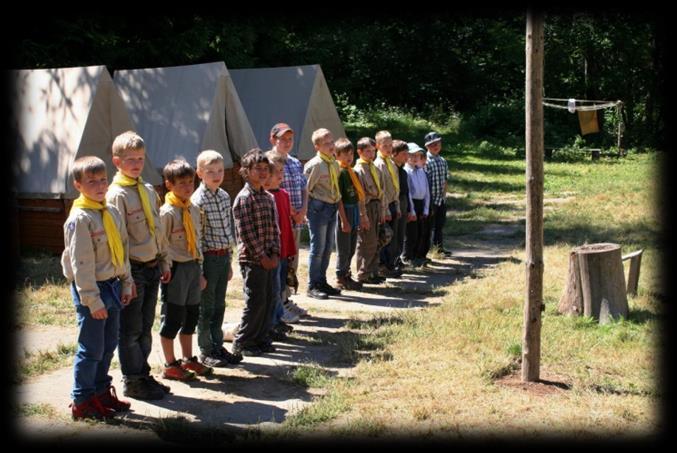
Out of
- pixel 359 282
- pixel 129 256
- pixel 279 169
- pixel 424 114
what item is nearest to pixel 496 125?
pixel 424 114

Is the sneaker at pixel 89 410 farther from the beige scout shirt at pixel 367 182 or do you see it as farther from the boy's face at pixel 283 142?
the beige scout shirt at pixel 367 182

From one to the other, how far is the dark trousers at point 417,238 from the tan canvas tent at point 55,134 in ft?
13.4

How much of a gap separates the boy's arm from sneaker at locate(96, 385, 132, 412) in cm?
66

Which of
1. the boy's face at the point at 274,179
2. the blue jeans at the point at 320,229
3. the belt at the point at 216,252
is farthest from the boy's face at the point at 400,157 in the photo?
the belt at the point at 216,252

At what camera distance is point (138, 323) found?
5.72 metres

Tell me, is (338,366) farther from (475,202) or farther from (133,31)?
(133,31)

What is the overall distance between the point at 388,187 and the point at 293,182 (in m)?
1.98

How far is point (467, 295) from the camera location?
9320 mm

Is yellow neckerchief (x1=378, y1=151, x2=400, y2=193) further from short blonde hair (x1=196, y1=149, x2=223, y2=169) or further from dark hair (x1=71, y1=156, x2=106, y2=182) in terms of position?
dark hair (x1=71, y1=156, x2=106, y2=182)

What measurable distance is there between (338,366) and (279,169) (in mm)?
1805

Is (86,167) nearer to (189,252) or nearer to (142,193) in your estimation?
(142,193)

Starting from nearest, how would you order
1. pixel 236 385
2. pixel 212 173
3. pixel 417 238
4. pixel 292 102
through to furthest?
pixel 236 385, pixel 212 173, pixel 417 238, pixel 292 102

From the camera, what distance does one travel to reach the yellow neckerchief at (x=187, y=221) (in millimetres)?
6090

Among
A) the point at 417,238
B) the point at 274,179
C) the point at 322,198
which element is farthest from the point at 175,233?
the point at 417,238
